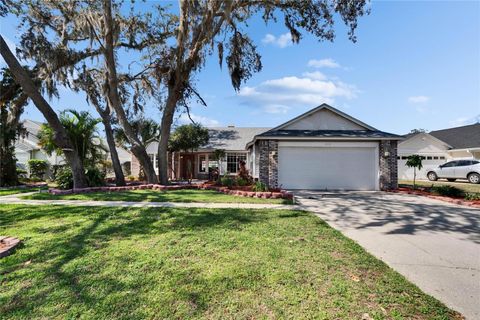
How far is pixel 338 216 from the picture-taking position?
22.5 ft

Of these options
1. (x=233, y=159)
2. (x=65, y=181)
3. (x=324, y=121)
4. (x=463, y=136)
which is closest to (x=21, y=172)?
(x=65, y=181)

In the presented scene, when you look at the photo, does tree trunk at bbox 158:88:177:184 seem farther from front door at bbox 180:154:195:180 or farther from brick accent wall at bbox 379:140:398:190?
brick accent wall at bbox 379:140:398:190

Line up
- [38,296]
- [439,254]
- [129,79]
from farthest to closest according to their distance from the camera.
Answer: [129,79] → [439,254] → [38,296]

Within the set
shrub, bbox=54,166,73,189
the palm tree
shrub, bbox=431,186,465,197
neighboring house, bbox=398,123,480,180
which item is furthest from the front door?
neighboring house, bbox=398,123,480,180

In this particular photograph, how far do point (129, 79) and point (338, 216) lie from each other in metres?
13.2

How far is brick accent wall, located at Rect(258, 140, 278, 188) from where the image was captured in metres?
12.8

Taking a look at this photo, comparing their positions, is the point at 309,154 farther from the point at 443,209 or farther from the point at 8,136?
the point at 8,136

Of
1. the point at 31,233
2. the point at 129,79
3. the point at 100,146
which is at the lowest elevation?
the point at 31,233

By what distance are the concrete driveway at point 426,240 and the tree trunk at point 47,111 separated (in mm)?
9626

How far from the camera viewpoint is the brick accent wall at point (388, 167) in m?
12.7

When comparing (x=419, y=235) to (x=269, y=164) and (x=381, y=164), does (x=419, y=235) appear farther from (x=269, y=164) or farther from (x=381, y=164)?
(x=381, y=164)

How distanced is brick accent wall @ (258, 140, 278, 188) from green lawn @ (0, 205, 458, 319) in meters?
7.60

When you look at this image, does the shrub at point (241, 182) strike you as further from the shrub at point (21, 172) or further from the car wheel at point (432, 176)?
the car wheel at point (432, 176)

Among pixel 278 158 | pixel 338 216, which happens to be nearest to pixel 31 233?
pixel 338 216
